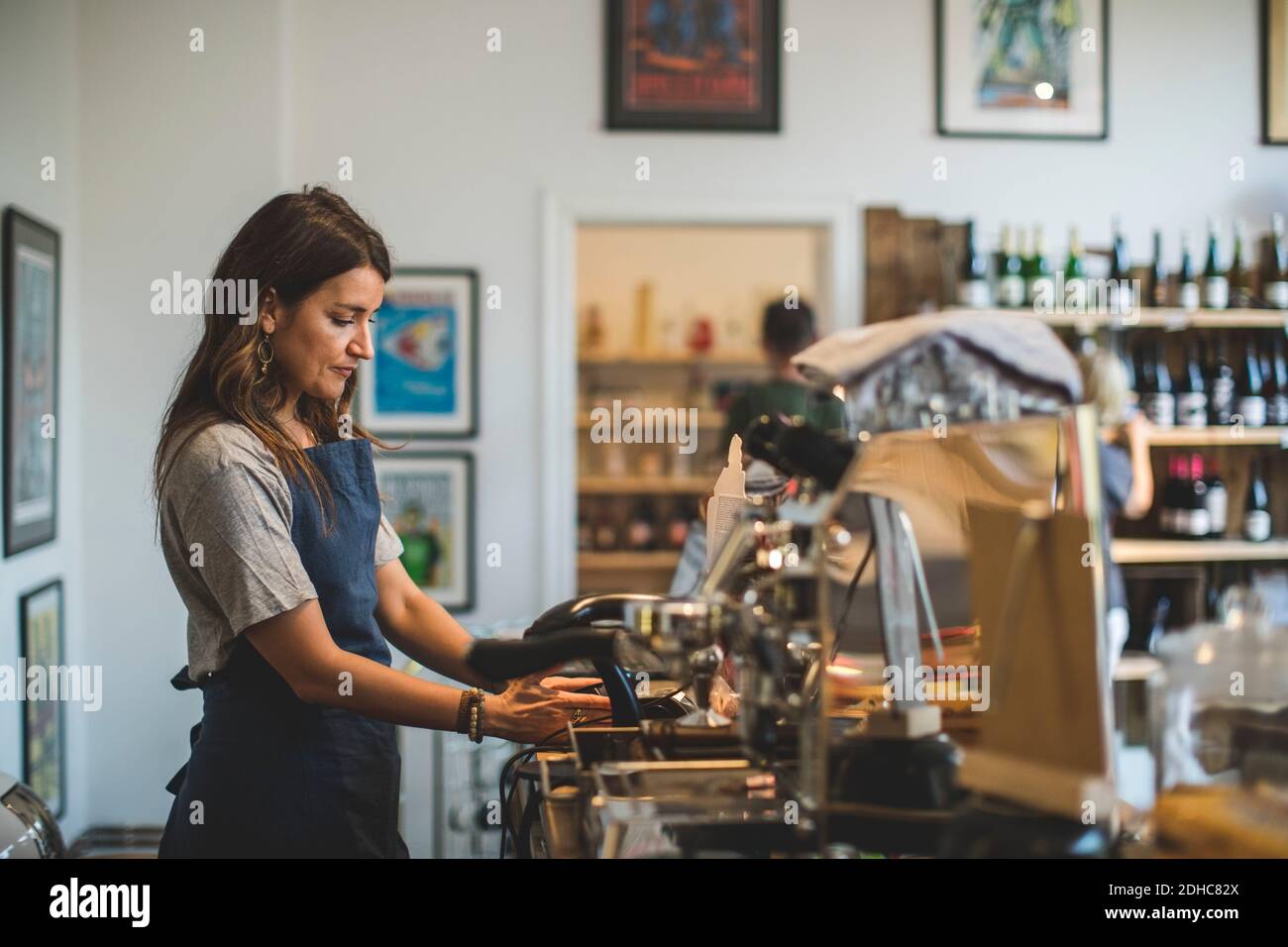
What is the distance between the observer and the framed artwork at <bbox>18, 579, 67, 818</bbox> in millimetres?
3092

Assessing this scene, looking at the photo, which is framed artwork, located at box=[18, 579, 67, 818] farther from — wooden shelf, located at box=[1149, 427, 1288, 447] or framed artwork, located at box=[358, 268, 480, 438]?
wooden shelf, located at box=[1149, 427, 1288, 447]

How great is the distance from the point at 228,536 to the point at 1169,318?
3.29 meters

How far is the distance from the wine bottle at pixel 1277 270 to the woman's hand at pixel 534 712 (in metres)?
3.42

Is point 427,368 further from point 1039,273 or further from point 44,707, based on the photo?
point 1039,273

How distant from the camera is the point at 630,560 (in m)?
5.32

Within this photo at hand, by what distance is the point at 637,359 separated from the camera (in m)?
5.47

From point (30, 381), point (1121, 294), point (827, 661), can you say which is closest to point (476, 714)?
point (827, 661)

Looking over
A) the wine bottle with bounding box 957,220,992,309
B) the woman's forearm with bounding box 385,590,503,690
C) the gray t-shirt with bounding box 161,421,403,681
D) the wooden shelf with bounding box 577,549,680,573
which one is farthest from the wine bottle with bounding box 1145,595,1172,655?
the gray t-shirt with bounding box 161,421,403,681

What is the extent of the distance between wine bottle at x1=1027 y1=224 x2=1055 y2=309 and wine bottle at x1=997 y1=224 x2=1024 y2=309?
0.04m

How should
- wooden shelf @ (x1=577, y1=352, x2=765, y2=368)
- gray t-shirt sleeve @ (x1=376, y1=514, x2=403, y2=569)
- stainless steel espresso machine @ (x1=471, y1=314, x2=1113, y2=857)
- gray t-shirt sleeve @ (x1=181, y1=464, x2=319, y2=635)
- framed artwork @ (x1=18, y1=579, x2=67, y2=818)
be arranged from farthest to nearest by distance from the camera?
wooden shelf @ (x1=577, y1=352, x2=765, y2=368), framed artwork @ (x1=18, y1=579, x2=67, y2=818), gray t-shirt sleeve @ (x1=376, y1=514, x2=403, y2=569), gray t-shirt sleeve @ (x1=181, y1=464, x2=319, y2=635), stainless steel espresso machine @ (x1=471, y1=314, x2=1113, y2=857)

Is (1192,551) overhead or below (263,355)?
below

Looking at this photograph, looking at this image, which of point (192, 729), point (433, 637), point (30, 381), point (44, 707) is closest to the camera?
point (192, 729)

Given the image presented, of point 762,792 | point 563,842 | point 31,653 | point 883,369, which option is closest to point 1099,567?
point 883,369

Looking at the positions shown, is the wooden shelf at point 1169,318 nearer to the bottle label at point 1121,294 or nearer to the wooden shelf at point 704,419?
the bottle label at point 1121,294
